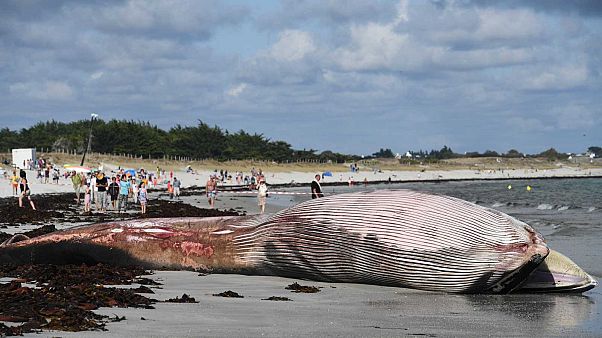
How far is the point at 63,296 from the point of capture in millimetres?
8383

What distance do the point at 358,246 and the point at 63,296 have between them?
377cm

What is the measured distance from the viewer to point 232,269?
1169 cm

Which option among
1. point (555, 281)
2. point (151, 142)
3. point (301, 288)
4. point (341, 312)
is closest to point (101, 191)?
point (301, 288)

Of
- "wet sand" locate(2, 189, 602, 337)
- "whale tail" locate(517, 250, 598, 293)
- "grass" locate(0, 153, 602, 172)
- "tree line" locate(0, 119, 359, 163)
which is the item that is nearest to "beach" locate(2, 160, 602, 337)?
"wet sand" locate(2, 189, 602, 337)

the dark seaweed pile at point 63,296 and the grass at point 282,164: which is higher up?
the grass at point 282,164

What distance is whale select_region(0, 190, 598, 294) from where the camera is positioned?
10344 millimetres

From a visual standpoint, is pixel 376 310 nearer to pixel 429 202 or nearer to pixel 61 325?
pixel 429 202

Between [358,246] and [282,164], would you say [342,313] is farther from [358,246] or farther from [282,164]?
[282,164]

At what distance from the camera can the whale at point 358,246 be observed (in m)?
10.3

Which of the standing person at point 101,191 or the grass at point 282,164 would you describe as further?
the grass at point 282,164

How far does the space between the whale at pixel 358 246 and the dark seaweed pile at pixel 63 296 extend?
1.79 ft

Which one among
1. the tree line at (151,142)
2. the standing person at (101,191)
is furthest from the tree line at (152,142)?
the standing person at (101,191)

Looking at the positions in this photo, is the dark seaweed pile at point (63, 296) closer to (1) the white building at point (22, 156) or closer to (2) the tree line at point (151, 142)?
(1) the white building at point (22, 156)

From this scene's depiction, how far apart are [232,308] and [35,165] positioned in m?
69.4
